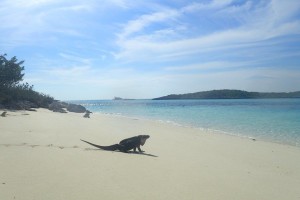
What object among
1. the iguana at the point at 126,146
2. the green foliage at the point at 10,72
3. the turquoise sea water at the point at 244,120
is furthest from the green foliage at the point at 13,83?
the iguana at the point at 126,146

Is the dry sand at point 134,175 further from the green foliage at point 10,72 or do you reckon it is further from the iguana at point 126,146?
the green foliage at point 10,72

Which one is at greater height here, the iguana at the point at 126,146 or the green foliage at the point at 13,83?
the green foliage at the point at 13,83

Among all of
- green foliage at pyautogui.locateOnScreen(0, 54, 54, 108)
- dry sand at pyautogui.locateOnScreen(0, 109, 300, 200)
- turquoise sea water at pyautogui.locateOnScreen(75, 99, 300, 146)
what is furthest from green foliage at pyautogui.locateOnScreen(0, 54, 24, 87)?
dry sand at pyautogui.locateOnScreen(0, 109, 300, 200)

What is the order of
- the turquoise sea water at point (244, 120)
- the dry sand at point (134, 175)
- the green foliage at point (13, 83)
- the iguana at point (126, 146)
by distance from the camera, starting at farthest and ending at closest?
the green foliage at point (13, 83)
the turquoise sea water at point (244, 120)
the iguana at point (126, 146)
the dry sand at point (134, 175)

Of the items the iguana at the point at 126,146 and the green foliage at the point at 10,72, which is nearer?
the iguana at the point at 126,146

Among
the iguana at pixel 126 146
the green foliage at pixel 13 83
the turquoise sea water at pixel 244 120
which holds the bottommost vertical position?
the turquoise sea water at pixel 244 120

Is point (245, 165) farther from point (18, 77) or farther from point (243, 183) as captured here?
point (18, 77)

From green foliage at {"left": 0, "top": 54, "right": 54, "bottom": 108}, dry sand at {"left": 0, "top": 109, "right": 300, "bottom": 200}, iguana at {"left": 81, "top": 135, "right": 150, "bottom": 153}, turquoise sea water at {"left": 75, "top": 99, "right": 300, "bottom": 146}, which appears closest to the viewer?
dry sand at {"left": 0, "top": 109, "right": 300, "bottom": 200}

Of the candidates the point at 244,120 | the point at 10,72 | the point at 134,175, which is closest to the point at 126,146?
the point at 134,175

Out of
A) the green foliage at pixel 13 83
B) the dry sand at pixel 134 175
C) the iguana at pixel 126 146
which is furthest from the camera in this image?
the green foliage at pixel 13 83

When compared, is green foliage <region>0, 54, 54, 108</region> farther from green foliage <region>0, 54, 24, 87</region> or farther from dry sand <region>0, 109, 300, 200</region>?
dry sand <region>0, 109, 300, 200</region>

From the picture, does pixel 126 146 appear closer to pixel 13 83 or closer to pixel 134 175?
pixel 134 175

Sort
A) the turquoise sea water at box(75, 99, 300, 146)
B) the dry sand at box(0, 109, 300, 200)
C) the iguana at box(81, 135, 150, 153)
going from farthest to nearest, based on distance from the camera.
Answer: the turquoise sea water at box(75, 99, 300, 146)
the iguana at box(81, 135, 150, 153)
the dry sand at box(0, 109, 300, 200)

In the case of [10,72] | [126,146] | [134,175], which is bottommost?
[134,175]
